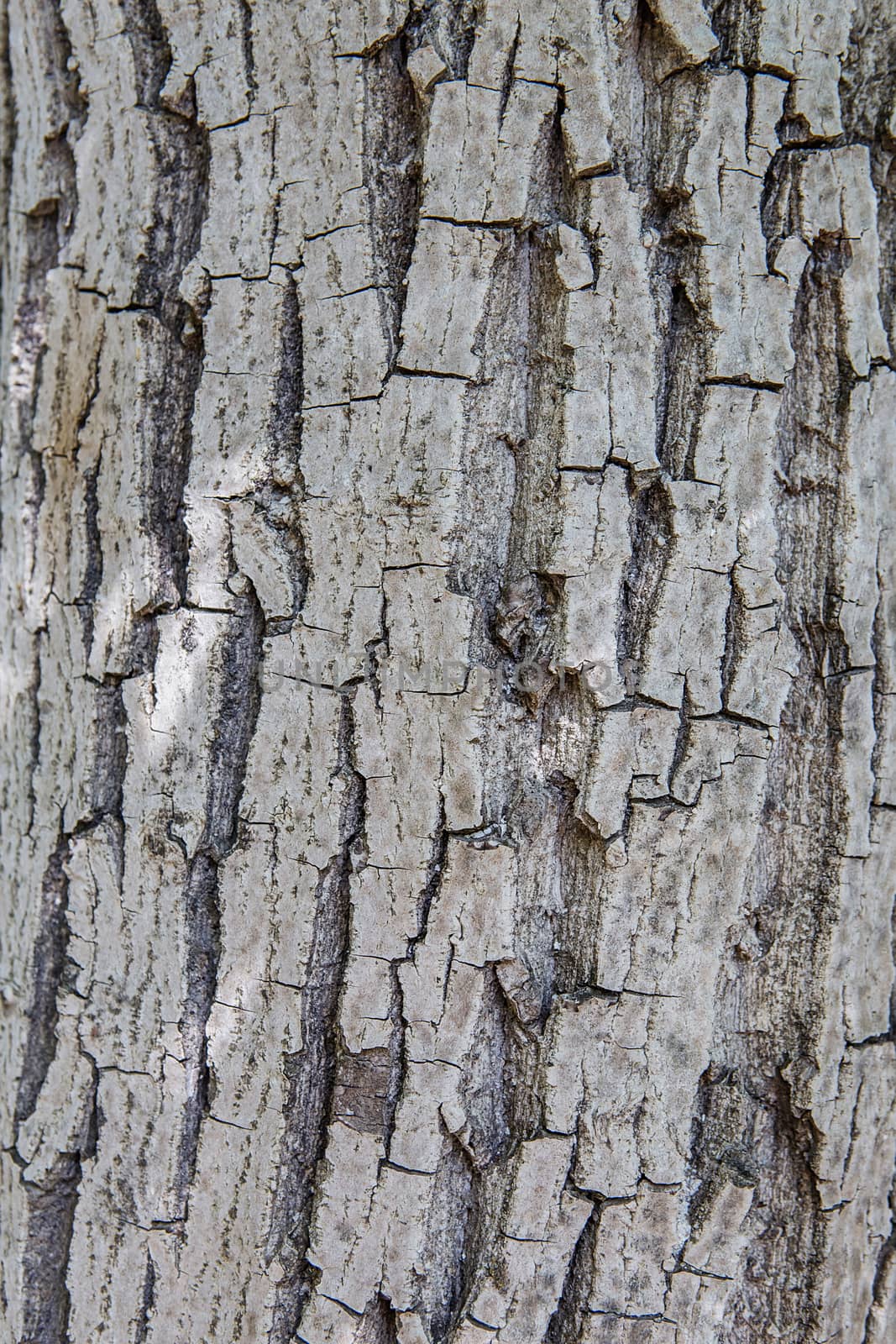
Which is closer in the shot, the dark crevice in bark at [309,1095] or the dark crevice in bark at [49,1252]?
the dark crevice in bark at [309,1095]

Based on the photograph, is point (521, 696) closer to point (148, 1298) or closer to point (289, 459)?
point (289, 459)

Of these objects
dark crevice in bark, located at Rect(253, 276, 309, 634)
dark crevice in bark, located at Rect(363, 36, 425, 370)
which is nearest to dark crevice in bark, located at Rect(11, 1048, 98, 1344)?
dark crevice in bark, located at Rect(253, 276, 309, 634)

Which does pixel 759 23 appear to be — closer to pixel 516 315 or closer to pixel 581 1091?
pixel 516 315

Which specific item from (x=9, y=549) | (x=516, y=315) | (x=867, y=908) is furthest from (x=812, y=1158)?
(x=9, y=549)

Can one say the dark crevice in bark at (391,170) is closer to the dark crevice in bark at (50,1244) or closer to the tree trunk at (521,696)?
the tree trunk at (521,696)

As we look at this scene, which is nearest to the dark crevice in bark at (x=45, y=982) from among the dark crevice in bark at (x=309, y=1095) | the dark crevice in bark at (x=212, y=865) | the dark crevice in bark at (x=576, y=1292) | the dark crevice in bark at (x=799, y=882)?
the dark crevice in bark at (x=212, y=865)

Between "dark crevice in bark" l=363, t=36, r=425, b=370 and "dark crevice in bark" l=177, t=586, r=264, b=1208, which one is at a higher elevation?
"dark crevice in bark" l=363, t=36, r=425, b=370

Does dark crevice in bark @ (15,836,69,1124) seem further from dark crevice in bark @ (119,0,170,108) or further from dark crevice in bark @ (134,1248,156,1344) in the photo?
dark crevice in bark @ (119,0,170,108)

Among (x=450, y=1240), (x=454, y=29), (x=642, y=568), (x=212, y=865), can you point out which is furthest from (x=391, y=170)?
(x=450, y=1240)
